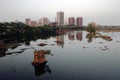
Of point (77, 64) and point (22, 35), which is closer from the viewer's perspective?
point (77, 64)

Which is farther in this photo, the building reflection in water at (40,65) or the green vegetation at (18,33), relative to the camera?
the green vegetation at (18,33)

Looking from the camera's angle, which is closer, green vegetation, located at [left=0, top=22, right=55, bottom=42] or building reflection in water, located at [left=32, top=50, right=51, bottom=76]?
building reflection in water, located at [left=32, top=50, right=51, bottom=76]

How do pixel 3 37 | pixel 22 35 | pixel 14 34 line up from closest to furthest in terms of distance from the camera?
pixel 3 37 → pixel 14 34 → pixel 22 35

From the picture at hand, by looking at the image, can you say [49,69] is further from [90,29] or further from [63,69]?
[90,29]

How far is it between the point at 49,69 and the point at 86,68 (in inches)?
270

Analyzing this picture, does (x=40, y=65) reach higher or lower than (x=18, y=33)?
lower

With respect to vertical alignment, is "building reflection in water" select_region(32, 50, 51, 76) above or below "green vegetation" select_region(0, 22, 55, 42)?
below

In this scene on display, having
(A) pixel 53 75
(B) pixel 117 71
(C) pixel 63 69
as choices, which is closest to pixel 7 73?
(A) pixel 53 75

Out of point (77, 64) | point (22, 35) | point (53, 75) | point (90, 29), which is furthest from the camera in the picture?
point (90, 29)

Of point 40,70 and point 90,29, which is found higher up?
point 90,29

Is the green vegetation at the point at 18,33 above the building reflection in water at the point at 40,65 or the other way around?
above

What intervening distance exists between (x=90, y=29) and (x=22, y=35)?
2419 inches

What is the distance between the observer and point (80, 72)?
27.8 m

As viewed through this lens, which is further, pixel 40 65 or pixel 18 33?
pixel 18 33
